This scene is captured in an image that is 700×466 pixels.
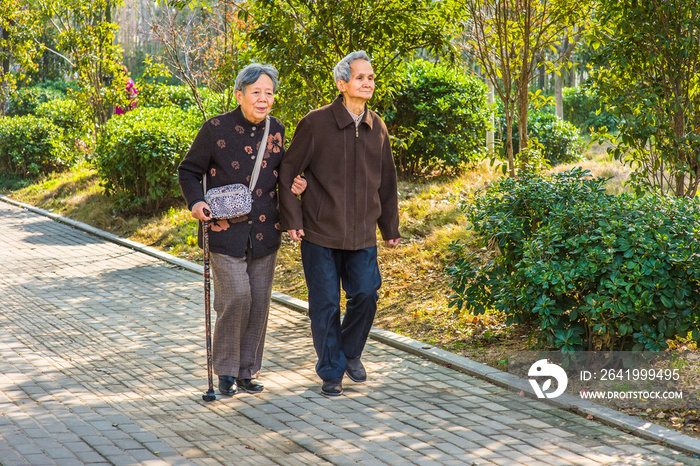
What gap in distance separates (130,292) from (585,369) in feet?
16.5

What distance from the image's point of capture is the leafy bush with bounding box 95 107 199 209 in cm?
1213

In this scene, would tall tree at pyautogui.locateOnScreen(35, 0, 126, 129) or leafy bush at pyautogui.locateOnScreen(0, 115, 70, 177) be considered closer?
tall tree at pyautogui.locateOnScreen(35, 0, 126, 129)

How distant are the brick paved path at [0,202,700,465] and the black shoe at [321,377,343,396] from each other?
8 cm

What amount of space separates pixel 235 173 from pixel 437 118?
8020mm

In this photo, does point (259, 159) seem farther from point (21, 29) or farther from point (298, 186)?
point (21, 29)

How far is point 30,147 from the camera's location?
58.5ft

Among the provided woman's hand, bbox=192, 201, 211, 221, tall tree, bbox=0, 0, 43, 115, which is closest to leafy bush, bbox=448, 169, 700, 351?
woman's hand, bbox=192, 201, 211, 221

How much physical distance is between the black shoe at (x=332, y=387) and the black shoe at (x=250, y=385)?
43 centimetres

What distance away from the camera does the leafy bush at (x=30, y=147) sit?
1784 centimetres

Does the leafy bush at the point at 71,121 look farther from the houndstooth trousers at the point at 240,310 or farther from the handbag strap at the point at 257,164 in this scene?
the houndstooth trousers at the point at 240,310

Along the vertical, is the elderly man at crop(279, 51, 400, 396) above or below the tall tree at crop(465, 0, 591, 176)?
below

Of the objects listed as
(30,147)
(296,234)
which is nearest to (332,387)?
(296,234)

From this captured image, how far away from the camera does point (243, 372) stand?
16.3 feet

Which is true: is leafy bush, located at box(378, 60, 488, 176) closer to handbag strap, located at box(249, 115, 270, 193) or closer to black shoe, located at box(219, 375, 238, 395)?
handbag strap, located at box(249, 115, 270, 193)
